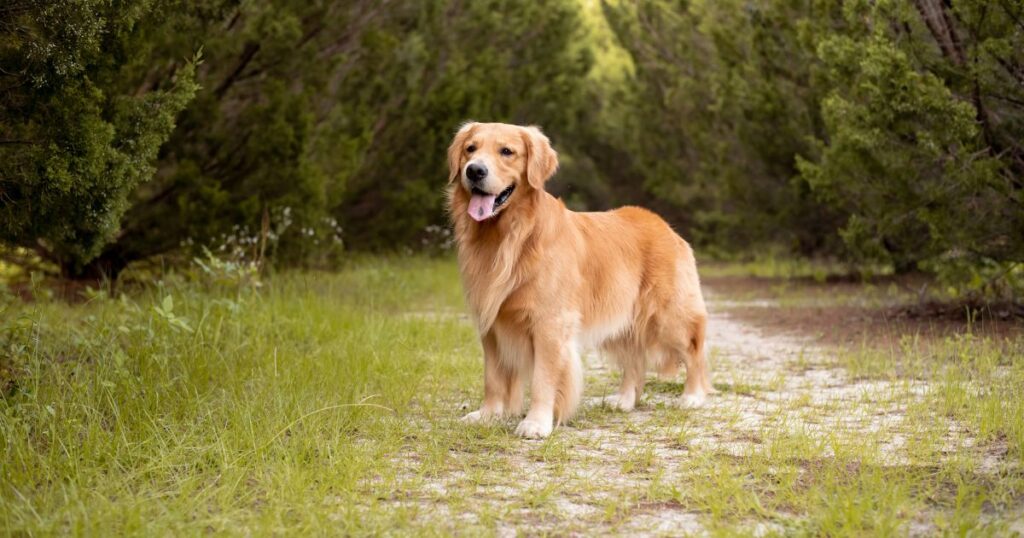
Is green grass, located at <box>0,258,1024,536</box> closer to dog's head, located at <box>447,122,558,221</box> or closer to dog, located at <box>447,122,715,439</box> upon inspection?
dog, located at <box>447,122,715,439</box>

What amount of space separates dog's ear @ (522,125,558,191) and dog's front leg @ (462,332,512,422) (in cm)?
76

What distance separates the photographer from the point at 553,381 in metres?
4.75

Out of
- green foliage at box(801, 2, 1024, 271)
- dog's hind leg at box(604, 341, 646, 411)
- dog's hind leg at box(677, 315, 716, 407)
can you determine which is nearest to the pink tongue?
dog's hind leg at box(604, 341, 646, 411)

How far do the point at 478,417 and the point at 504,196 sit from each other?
1.04 m

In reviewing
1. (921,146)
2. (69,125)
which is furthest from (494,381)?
(921,146)

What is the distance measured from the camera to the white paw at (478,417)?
4809 mm

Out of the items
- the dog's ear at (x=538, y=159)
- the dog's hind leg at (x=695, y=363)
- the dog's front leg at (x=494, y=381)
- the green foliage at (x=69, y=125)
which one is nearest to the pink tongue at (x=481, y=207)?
the dog's ear at (x=538, y=159)

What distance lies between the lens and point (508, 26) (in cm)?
1598

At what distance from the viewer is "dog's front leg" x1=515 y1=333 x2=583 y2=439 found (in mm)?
4680

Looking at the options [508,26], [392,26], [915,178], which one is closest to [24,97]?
[915,178]

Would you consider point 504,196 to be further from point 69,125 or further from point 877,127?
point 877,127

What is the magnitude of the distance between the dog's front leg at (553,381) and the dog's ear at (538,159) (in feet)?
2.37

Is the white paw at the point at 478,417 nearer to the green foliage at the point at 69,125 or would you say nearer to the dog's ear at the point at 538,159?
the dog's ear at the point at 538,159

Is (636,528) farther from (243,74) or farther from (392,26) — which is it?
(392,26)
